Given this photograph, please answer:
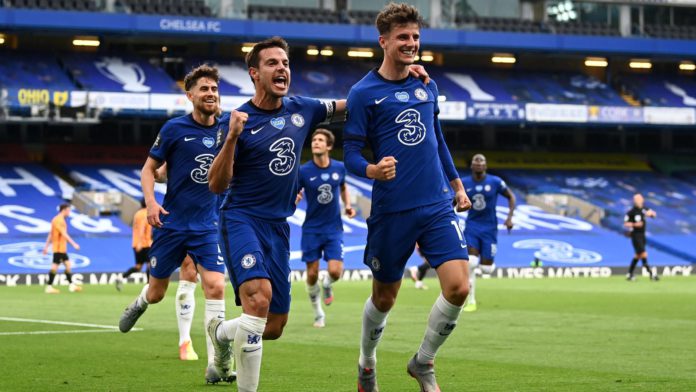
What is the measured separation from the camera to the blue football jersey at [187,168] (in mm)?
11602

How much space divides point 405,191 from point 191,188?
3.24 meters

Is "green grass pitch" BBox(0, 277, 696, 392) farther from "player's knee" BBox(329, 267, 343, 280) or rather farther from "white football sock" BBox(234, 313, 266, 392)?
"white football sock" BBox(234, 313, 266, 392)

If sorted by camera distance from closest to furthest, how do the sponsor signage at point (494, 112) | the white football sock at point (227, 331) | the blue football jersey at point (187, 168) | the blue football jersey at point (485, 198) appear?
the white football sock at point (227, 331) → the blue football jersey at point (187, 168) → the blue football jersey at point (485, 198) → the sponsor signage at point (494, 112)

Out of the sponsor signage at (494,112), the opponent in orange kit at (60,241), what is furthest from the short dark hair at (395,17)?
the sponsor signage at (494,112)

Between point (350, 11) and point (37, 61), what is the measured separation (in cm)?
1360

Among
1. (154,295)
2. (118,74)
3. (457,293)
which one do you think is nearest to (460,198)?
(457,293)

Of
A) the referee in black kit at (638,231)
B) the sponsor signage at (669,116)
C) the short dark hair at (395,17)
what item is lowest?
the referee in black kit at (638,231)

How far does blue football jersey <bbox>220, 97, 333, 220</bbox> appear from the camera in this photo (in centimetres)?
888

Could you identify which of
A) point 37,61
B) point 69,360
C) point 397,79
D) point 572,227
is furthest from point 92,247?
point 397,79

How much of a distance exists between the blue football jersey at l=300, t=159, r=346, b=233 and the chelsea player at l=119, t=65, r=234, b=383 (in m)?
6.51

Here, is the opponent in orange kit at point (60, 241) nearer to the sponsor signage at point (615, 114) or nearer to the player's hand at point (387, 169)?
the player's hand at point (387, 169)

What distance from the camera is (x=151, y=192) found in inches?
439

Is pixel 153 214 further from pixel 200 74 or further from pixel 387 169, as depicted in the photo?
pixel 387 169

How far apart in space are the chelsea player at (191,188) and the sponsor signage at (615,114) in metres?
43.5
